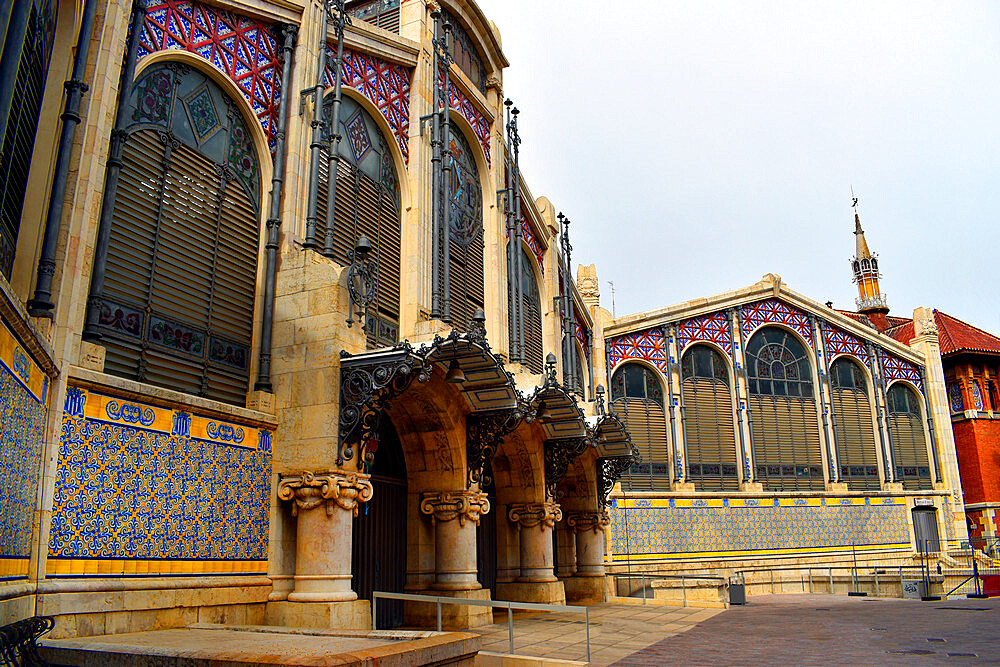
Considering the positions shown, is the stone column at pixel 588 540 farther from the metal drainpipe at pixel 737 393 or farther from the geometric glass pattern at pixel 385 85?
the metal drainpipe at pixel 737 393

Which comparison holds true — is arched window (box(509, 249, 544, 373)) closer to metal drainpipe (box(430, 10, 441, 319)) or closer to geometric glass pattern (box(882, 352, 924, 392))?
metal drainpipe (box(430, 10, 441, 319))

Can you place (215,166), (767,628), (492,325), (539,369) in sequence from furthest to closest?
(539,369) → (492,325) → (767,628) → (215,166)

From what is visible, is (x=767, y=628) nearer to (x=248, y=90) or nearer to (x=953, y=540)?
(x=248, y=90)

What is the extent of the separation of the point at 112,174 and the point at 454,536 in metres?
7.93

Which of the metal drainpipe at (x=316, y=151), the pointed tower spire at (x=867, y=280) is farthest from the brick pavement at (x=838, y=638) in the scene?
the pointed tower spire at (x=867, y=280)

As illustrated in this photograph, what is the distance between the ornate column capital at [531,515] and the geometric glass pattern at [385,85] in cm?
801

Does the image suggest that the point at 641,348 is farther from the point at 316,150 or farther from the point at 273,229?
the point at 273,229

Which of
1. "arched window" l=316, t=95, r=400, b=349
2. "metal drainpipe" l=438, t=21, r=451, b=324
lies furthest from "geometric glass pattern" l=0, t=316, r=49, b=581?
"metal drainpipe" l=438, t=21, r=451, b=324

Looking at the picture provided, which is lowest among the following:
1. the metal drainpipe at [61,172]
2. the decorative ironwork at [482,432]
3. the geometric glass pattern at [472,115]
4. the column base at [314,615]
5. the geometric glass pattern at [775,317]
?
the column base at [314,615]

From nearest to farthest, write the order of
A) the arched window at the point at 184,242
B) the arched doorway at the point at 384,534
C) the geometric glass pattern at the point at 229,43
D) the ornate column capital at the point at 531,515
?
the arched window at the point at 184,242 → the geometric glass pattern at the point at 229,43 → the arched doorway at the point at 384,534 → the ornate column capital at the point at 531,515

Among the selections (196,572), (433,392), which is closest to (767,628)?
(433,392)

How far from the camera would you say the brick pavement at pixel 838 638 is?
10.7m

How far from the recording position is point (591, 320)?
3034 centimetres

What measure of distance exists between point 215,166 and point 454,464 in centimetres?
624
